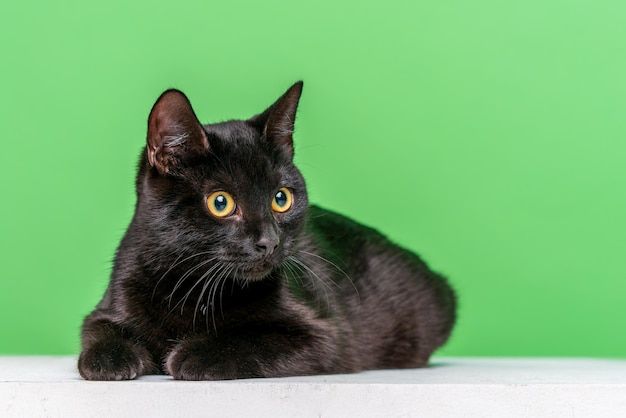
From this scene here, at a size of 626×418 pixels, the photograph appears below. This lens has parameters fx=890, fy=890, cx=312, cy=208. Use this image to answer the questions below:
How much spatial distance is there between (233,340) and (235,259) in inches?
6.9

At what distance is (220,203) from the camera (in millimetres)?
1795

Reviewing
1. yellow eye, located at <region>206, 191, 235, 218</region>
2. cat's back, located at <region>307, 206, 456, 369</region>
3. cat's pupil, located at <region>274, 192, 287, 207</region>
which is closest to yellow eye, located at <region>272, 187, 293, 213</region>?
cat's pupil, located at <region>274, 192, 287, 207</region>

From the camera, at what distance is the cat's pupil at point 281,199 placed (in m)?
1.89

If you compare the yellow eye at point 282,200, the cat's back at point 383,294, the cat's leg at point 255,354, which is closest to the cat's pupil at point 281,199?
the yellow eye at point 282,200

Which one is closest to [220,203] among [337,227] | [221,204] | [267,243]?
[221,204]

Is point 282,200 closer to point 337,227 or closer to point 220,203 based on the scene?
point 220,203

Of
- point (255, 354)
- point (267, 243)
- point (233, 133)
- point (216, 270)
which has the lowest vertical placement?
point (255, 354)

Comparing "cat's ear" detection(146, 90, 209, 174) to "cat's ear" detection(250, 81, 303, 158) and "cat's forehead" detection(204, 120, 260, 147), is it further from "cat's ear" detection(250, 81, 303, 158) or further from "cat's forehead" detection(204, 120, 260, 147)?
"cat's ear" detection(250, 81, 303, 158)

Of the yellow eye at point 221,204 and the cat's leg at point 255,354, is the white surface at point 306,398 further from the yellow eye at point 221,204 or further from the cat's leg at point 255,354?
the yellow eye at point 221,204

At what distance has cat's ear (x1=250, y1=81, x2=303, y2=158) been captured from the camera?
1963 millimetres

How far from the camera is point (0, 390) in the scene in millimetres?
1674

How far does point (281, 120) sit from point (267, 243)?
37 centimetres

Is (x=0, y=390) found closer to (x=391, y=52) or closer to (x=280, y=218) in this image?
(x=280, y=218)

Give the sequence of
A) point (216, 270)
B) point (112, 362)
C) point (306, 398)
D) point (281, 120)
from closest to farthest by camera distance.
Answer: point (306, 398) → point (112, 362) → point (216, 270) → point (281, 120)
